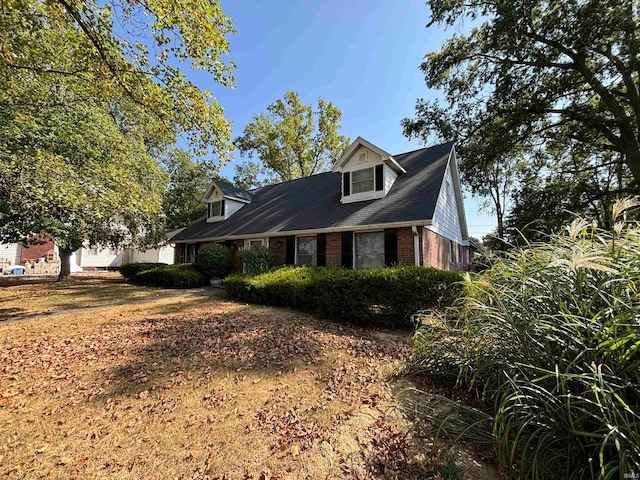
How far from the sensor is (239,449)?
2527 millimetres

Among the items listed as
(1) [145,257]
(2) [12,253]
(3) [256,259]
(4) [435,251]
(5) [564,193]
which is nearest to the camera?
(4) [435,251]

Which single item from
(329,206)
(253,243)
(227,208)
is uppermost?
(227,208)

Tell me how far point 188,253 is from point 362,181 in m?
12.5

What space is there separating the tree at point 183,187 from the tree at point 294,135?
5.77 metres

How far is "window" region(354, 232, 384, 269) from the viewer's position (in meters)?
10.2

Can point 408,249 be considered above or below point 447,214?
below

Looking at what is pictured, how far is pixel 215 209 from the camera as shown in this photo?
1752cm

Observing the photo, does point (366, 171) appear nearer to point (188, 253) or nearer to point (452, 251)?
point (452, 251)

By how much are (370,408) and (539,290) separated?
2210 millimetres

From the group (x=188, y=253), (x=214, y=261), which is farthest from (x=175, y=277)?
(x=188, y=253)

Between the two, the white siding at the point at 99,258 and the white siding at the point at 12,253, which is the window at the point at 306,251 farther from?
the white siding at the point at 12,253

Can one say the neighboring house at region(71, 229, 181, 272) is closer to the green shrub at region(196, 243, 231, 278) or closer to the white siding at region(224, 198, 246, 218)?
the white siding at region(224, 198, 246, 218)

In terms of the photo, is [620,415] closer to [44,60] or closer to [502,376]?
[502,376]

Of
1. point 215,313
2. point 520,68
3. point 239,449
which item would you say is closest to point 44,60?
point 215,313
